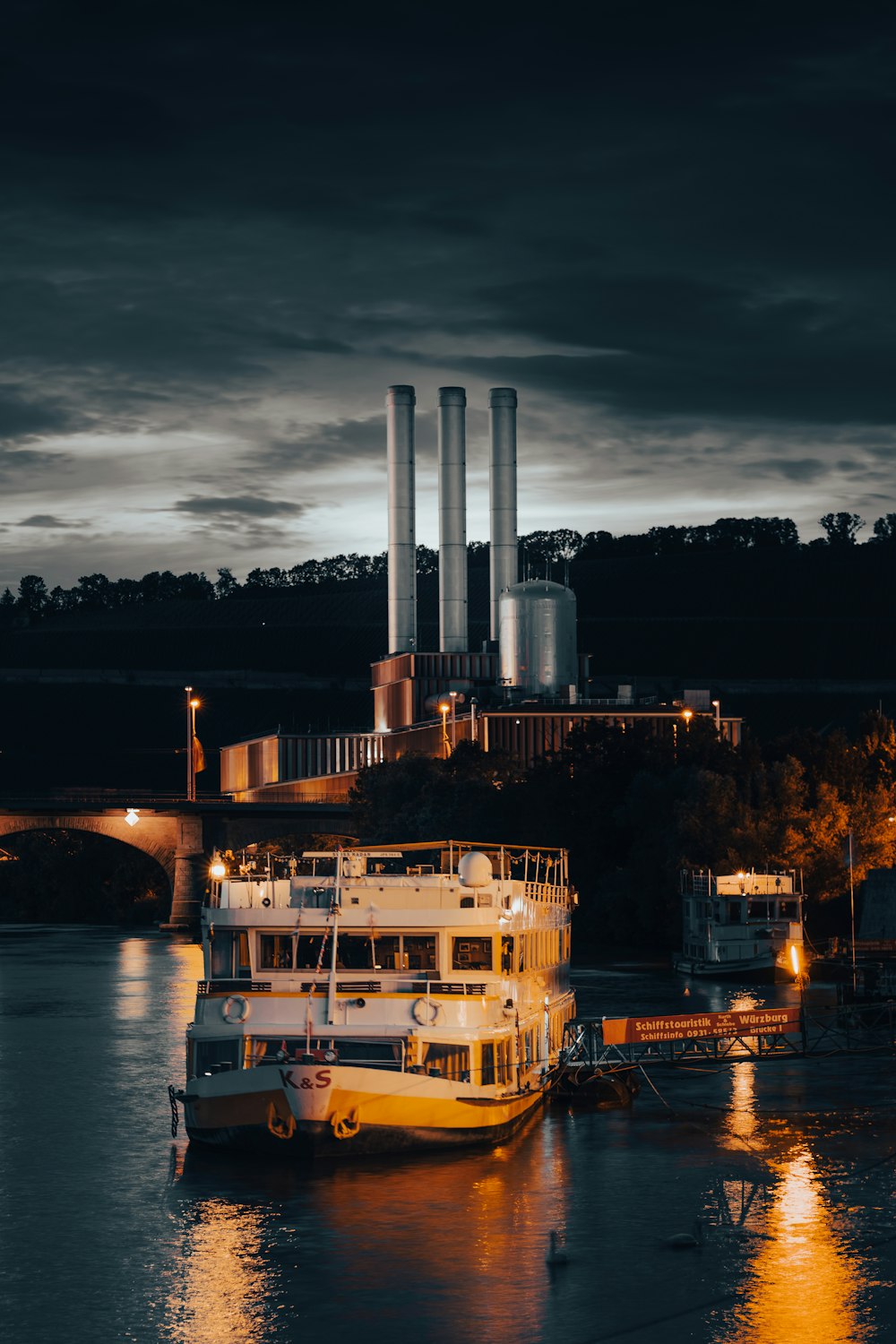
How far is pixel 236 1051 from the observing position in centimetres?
5025

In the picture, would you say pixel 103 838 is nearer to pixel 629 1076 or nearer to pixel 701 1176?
pixel 629 1076

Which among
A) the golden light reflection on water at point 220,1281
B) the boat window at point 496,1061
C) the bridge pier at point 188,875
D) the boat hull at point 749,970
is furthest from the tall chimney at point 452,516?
the golden light reflection on water at point 220,1281

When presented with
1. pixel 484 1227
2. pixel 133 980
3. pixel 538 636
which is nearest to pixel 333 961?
pixel 484 1227

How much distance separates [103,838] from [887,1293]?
148548 mm

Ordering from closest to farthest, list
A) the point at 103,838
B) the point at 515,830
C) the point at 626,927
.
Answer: the point at 626,927 < the point at 515,830 < the point at 103,838

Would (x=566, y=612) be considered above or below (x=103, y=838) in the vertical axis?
above

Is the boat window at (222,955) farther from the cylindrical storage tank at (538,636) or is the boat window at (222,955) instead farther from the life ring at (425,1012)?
the cylindrical storage tank at (538,636)

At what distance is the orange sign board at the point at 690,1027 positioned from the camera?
57719 mm

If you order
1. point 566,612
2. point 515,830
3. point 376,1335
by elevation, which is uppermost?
point 566,612

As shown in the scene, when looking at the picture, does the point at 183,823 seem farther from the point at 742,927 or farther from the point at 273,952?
the point at 273,952

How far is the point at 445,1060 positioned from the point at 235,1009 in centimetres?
538

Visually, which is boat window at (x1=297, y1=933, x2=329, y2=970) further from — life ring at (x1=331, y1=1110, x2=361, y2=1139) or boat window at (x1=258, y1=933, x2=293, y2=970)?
life ring at (x1=331, y1=1110, x2=361, y2=1139)

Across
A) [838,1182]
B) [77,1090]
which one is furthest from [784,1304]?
[77,1090]

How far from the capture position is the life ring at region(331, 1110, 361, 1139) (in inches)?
1896
